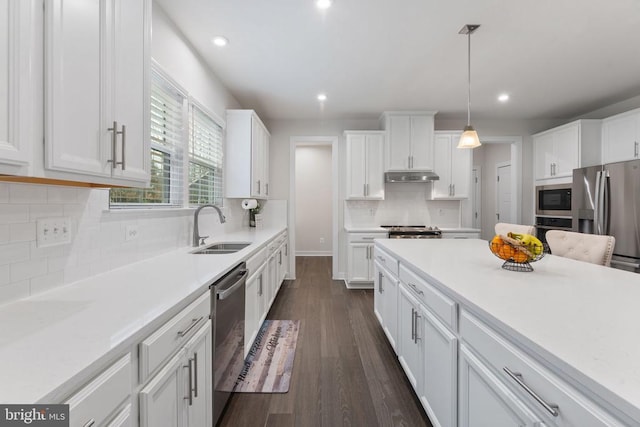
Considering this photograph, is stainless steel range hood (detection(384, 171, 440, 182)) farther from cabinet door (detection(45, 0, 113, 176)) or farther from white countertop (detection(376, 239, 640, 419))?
cabinet door (detection(45, 0, 113, 176))

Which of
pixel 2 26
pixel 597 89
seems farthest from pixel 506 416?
pixel 597 89

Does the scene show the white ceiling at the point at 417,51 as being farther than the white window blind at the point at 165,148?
Yes

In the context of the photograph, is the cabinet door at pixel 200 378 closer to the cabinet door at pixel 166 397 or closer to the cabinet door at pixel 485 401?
the cabinet door at pixel 166 397

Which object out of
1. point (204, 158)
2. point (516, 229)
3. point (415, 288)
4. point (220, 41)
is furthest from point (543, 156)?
point (204, 158)

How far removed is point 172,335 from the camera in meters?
1.03

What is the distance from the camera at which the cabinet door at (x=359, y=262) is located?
4.15 metres

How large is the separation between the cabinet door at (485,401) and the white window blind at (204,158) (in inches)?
93.8

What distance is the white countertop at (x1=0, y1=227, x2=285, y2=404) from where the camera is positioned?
0.59 metres

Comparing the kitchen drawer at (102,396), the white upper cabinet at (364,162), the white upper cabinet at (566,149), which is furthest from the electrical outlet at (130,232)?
the white upper cabinet at (566,149)

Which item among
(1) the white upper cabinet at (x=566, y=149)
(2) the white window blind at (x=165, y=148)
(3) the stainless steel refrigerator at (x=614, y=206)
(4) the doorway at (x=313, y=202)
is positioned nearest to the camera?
(2) the white window blind at (x=165, y=148)

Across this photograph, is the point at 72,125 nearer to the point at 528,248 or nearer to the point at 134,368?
the point at 134,368

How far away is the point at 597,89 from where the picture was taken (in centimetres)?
354

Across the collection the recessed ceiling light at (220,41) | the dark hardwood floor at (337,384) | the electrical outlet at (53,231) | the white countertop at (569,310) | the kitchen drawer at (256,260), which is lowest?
the dark hardwood floor at (337,384)

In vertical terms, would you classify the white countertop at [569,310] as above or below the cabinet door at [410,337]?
above
